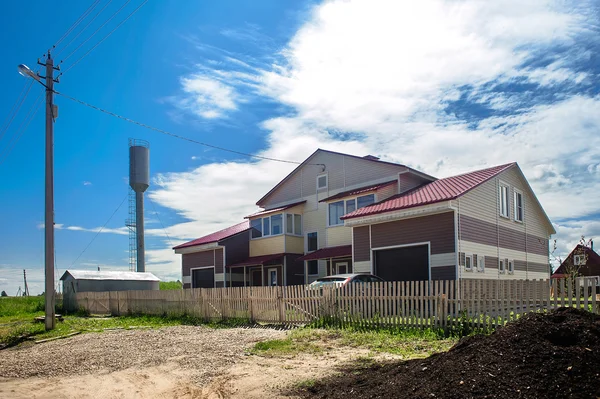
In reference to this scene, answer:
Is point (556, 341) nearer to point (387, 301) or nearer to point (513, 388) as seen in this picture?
point (513, 388)

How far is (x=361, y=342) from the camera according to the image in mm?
11414

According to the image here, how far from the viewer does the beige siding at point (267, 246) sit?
29.7 m

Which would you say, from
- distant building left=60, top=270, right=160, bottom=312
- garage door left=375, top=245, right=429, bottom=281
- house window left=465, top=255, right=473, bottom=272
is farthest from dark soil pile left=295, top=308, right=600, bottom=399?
distant building left=60, top=270, right=160, bottom=312

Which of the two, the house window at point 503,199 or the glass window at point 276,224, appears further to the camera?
the glass window at point 276,224

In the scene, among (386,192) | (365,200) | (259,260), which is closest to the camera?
(386,192)

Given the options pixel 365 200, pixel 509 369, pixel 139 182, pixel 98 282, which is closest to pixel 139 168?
pixel 139 182

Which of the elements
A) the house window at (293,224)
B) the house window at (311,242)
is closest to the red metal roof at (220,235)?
the house window at (293,224)

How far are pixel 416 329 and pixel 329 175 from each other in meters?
17.3

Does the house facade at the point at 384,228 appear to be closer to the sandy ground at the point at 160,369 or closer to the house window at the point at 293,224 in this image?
the house window at the point at 293,224

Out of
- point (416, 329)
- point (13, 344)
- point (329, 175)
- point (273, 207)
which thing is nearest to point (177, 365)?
point (416, 329)

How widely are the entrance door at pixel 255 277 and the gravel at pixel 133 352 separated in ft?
51.6

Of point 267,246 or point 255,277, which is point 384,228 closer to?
point 267,246

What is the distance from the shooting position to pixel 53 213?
18.6 meters

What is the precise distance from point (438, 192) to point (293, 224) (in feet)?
36.7
